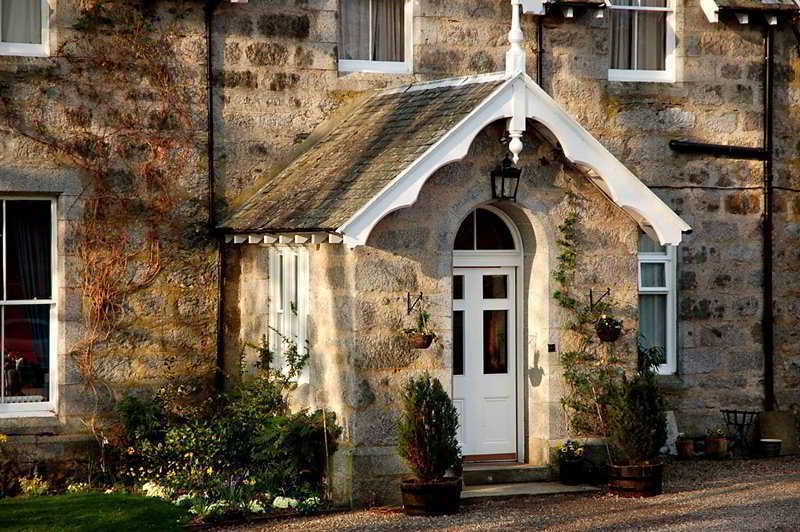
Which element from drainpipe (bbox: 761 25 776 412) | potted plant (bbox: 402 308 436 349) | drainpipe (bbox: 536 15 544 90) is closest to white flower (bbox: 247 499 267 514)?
potted plant (bbox: 402 308 436 349)

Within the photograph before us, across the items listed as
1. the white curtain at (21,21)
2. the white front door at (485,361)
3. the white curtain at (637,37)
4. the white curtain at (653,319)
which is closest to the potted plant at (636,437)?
the white front door at (485,361)

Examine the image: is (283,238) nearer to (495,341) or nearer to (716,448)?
(495,341)

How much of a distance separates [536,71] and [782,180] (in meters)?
3.40

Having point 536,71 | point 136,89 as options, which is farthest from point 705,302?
point 136,89

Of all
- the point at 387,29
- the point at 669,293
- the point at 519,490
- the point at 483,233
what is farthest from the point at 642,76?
the point at 519,490

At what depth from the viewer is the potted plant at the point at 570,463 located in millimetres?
13648

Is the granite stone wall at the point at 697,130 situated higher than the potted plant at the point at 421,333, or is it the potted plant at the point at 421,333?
the granite stone wall at the point at 697,130

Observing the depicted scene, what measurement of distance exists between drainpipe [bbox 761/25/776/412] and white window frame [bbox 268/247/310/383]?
19.5 feet

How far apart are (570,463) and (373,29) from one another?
17.6 feet

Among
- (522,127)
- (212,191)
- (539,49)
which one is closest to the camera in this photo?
(522,127)

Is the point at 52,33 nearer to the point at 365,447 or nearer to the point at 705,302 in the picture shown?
the point at 365,447

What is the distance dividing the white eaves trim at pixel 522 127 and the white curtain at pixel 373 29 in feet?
7.50

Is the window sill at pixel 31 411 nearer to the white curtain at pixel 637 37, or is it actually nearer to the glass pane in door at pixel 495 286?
the glass pane in door at pixel 495 286

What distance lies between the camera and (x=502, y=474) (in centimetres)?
1373
